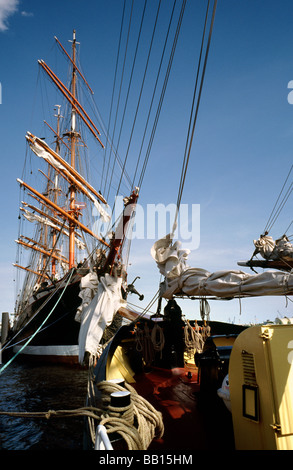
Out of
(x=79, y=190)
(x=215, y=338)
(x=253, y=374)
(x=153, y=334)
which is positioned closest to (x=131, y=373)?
(x=153, y=334)

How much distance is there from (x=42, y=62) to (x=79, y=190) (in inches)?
495

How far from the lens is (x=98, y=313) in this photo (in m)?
8.07

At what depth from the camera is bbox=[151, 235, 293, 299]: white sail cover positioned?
14.4 feet

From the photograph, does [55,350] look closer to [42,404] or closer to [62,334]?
[62,334]

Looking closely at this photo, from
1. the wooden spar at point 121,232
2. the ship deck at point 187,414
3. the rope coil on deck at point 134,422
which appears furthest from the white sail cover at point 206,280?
the wooden spar at point 121,232

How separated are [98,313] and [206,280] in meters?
4.23

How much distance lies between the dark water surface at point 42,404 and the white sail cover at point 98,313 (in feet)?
9.00

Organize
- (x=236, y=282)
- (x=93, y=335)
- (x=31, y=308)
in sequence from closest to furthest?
1. (x=236, y=282)
2. (x=93, y=335)
3. (x=31, y=308)

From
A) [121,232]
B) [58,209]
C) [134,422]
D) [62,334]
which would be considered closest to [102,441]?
[134,422]

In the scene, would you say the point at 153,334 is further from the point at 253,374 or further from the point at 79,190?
the point at 79,190

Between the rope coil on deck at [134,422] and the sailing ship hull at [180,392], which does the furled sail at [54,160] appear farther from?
the rope coil on deck at [134,422]

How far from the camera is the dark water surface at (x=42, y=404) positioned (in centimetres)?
766

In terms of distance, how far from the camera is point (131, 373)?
640cm

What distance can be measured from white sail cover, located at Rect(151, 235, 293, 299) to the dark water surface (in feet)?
18.2
